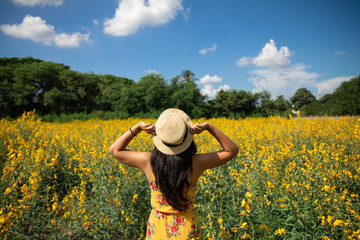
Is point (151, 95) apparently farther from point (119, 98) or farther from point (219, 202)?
point (219, 202)

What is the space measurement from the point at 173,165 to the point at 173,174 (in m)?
0.06

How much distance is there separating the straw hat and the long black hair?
65 millimetres

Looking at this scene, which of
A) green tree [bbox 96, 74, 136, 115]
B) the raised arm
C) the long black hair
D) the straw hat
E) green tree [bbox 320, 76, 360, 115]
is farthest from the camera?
green tree [bbox 96, 74, 136, 115]

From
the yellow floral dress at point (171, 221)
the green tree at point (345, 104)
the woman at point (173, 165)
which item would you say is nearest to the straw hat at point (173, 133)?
the woman at point (173, 165)

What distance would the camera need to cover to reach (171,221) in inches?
56.3

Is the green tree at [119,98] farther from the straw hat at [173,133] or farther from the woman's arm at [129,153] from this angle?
the straw hat at [173,133]

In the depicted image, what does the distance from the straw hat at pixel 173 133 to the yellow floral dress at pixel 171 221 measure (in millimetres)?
319

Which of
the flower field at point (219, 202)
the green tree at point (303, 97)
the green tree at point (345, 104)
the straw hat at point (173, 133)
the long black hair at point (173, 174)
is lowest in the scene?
the flower field at point (219, 202)

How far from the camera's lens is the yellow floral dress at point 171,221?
141 centimetres

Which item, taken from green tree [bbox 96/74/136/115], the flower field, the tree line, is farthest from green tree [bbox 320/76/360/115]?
green tree [bbox 96/74/136/115]

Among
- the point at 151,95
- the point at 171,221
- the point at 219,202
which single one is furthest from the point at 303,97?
the point at 171,221

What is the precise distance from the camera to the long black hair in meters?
1.34

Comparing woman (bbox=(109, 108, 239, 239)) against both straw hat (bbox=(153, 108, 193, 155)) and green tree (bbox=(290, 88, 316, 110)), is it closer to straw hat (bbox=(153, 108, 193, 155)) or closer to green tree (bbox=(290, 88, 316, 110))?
straw hat (bbox=(153, 108, 193, 155))

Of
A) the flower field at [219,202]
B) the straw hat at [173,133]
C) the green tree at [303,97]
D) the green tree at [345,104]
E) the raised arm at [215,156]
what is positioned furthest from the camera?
the green tree at [303,97]
